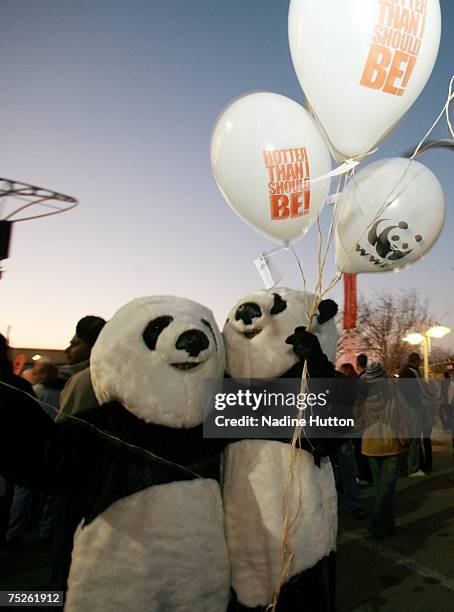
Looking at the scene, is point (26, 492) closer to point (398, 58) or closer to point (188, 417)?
point (188, 417)

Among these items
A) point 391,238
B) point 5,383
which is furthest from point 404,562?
point 5,383

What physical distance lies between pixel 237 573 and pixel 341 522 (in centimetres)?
281

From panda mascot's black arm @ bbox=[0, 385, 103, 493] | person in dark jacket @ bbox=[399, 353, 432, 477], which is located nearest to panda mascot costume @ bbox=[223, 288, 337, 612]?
panda mascot's black arm @ bbox=[0, 385, 103, 493]

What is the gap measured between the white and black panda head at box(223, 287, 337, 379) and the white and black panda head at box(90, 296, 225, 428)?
0.87ft

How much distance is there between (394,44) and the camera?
2.07 meters

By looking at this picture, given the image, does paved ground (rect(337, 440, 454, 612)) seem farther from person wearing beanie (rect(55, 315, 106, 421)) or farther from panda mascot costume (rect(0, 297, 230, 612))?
person wearing beanie (rect(55, 315, 106, 421))

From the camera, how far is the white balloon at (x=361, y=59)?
2.05 meters

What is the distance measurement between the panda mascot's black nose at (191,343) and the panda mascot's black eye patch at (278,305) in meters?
0.49

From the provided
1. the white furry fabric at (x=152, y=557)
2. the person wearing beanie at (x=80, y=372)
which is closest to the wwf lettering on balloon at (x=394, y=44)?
the person wearing beanie at (x=80, y=372)

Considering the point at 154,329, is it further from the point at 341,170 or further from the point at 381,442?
the point at 381,442

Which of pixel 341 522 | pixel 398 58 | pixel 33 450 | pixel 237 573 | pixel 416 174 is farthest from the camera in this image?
pixel 341 522

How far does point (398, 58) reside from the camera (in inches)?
82.5

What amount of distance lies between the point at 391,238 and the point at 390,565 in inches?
91.6

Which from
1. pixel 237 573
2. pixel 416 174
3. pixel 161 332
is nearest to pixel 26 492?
pixel 237 573
